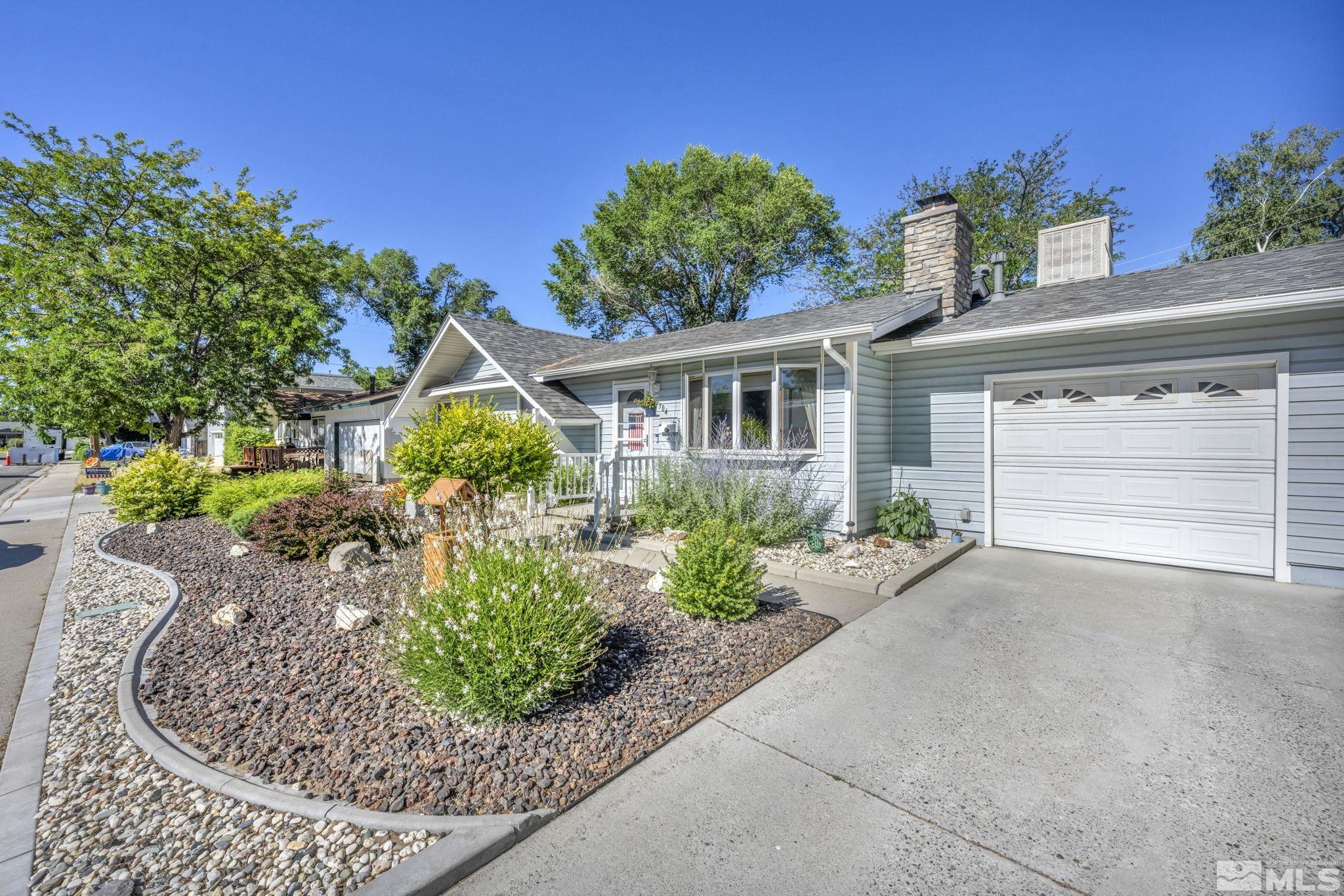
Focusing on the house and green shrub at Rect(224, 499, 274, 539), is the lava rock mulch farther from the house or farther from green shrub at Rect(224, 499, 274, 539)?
the house

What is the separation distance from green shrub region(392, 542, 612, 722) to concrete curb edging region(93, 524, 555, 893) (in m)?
0.64

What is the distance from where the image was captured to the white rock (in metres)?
4.16

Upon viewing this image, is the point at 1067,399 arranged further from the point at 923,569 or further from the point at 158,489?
the point at 158,489

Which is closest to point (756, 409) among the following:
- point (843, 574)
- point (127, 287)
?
point (843, 574)

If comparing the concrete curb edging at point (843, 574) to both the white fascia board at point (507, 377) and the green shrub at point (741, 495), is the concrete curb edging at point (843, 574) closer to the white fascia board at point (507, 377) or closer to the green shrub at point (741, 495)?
the green shrub at point (741, 495)

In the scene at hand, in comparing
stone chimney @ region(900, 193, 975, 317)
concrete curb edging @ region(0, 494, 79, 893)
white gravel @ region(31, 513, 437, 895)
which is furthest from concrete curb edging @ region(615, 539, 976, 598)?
concrete curb edging @ region(0, 494, 79, 893)

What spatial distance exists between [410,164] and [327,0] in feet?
19.6

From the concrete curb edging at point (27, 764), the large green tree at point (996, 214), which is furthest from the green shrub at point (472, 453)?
the large green tree at point (996, 214)

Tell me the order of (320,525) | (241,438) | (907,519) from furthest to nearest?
1. (241,438)
2. (907,519)
3. (320,525)

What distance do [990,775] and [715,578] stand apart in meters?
2.15

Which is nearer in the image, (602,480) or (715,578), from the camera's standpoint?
(715,578)

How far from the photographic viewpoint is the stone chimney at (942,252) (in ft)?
25.8

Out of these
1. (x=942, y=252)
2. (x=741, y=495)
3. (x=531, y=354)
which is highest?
(x=942, y=252)

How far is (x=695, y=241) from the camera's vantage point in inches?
877
